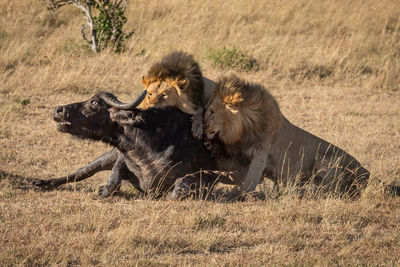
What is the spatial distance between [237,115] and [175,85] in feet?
2.23

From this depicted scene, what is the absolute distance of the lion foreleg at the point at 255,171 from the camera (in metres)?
6.47

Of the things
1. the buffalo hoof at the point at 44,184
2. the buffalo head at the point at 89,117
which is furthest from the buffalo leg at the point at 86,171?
the buffalo head at the point at 89,117

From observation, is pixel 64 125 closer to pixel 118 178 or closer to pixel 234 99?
pixel 118 178

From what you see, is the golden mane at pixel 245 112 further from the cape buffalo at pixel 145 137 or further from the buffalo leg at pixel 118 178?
the buffalo leg at pixel 118 178

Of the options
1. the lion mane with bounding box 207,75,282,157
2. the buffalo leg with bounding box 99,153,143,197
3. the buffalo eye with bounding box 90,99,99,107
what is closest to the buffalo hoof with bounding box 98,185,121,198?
the buffalo leg with bounding box 99,153,143,197

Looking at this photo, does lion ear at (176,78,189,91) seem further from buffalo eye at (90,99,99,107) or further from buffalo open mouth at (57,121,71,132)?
buffalo open mouth at (57,121,71,132)

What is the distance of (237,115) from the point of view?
651 centimetres

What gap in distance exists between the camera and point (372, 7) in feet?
58.3

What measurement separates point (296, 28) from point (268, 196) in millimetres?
9466

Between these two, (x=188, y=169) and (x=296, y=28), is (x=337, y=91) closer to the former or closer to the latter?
(x=296, y=28)

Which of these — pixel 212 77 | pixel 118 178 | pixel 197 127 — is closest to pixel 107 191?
pixel 118 178

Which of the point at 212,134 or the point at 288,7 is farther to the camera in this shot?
the point at 288,7

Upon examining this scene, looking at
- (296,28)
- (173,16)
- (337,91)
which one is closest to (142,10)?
(173,16)

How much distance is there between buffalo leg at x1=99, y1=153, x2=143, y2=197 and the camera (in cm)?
660
